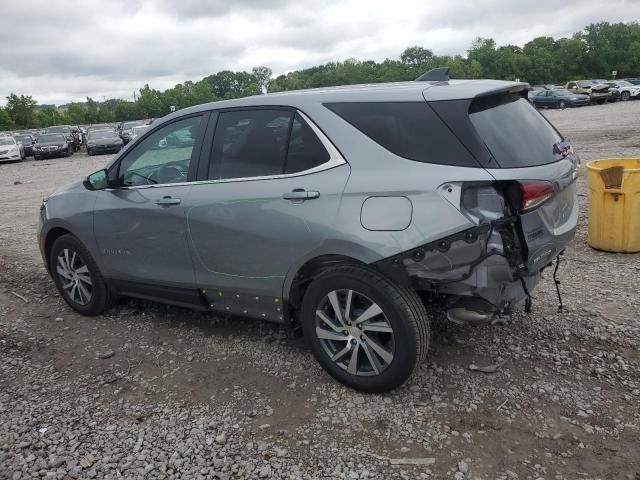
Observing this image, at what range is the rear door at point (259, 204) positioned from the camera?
3.32 m

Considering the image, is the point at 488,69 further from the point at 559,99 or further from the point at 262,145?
the point at 262,145

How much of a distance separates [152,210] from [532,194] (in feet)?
8.75

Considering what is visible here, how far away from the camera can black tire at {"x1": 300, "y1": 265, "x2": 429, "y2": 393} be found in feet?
10.1

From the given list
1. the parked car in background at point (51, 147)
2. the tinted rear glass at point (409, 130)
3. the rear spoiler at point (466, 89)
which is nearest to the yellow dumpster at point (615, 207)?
the rear spoiler at point (466, 89)

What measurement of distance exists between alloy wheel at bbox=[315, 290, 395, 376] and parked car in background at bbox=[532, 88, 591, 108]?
3997 cm

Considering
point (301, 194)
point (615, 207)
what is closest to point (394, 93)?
point (301, 194)

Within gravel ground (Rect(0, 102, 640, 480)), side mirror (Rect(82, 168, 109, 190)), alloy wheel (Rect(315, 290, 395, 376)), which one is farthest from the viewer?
side mirror (Rect(82, 168, 109, 190))

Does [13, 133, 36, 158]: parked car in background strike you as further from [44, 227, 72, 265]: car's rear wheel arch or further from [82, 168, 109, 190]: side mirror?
[82, 168, 109, 190]: side mirror

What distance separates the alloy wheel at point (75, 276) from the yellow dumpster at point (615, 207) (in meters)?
5.00

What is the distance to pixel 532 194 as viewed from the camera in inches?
116

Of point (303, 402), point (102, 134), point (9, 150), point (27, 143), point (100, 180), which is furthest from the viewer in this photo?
point (27, 143)

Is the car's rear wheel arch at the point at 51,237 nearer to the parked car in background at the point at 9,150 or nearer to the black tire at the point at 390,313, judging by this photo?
the black tire at the point at 390,313

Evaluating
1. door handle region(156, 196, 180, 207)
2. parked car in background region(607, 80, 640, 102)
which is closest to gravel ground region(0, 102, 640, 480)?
door handle region(156, 196, 180, 207)

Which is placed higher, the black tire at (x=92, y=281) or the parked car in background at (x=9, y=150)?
the parked car in background at (x=9, y=150)
